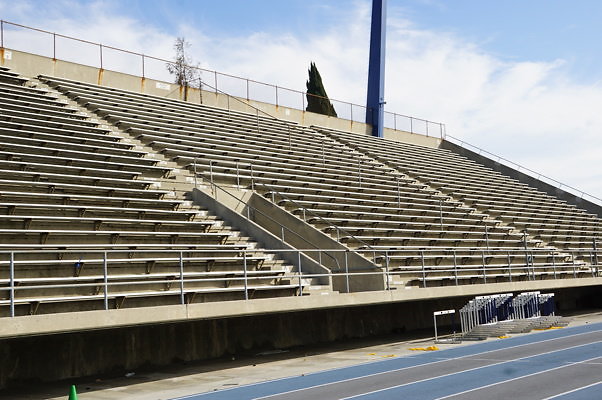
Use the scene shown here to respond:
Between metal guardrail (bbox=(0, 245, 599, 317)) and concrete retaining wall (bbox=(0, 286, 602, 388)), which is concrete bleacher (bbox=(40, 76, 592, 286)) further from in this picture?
metal guardrail (bbox=(0, 245, 599, 317))

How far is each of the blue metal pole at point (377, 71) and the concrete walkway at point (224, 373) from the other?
18143mm

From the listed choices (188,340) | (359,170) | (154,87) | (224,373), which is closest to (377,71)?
(359,170)

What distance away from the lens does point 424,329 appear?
18.3m

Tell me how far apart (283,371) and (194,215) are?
14.8 ft

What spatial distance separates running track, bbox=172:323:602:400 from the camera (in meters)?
8.80

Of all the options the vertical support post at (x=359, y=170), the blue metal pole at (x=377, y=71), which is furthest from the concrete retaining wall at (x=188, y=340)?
the blue metal pole at (x=377, y=71)

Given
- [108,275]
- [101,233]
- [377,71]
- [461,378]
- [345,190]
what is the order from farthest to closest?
[377,71] → [345,190] → [101,233] → [108,275] → [461,378]

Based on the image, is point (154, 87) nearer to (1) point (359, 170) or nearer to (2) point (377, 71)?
(1) point (359, 170)

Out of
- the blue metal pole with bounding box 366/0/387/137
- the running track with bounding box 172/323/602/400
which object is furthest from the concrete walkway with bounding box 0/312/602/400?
the blue metal pole with bounding box 366/0/387/137

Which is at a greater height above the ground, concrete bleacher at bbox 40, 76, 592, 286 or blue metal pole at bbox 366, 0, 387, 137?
blue metal pole at bbox 366, 0, 387, 137

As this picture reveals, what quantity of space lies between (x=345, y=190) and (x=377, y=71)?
12.9 m

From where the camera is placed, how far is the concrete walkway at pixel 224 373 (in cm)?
986

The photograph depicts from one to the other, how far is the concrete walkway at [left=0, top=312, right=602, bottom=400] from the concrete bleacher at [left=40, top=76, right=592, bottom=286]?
1979 mm

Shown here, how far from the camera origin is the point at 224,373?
37.8 ft
